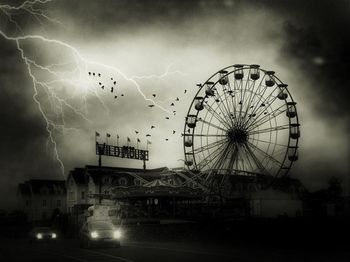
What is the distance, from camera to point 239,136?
148ft

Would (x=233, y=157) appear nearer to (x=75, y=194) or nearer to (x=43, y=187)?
(x=75, y=194)

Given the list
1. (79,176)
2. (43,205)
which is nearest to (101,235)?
(79,176)

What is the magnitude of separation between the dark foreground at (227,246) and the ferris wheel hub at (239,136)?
39.6 ft

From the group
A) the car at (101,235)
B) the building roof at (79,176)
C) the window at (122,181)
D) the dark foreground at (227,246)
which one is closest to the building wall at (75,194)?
the building roof at (79,176)

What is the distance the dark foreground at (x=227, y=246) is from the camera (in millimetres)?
20353

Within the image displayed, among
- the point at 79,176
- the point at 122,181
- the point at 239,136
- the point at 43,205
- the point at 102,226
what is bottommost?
the point at 102,226

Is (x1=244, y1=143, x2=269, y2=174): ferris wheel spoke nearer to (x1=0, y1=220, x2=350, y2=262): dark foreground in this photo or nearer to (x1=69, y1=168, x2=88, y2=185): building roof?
(x1=0, y1=220, x2=350, y2=262): dark foreground

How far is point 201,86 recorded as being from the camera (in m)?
48.6

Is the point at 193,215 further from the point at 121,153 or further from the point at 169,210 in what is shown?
the point at 121,153

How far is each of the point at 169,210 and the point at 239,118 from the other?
1454 cm

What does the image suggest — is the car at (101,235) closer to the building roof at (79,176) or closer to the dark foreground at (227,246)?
the dark foreground at (227,246)

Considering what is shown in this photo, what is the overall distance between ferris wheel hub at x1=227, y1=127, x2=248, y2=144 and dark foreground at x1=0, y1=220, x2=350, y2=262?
12.1 metres

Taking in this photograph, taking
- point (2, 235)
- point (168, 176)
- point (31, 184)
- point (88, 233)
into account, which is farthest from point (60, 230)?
point (31, 184)

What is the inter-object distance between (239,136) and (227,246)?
19453mm
